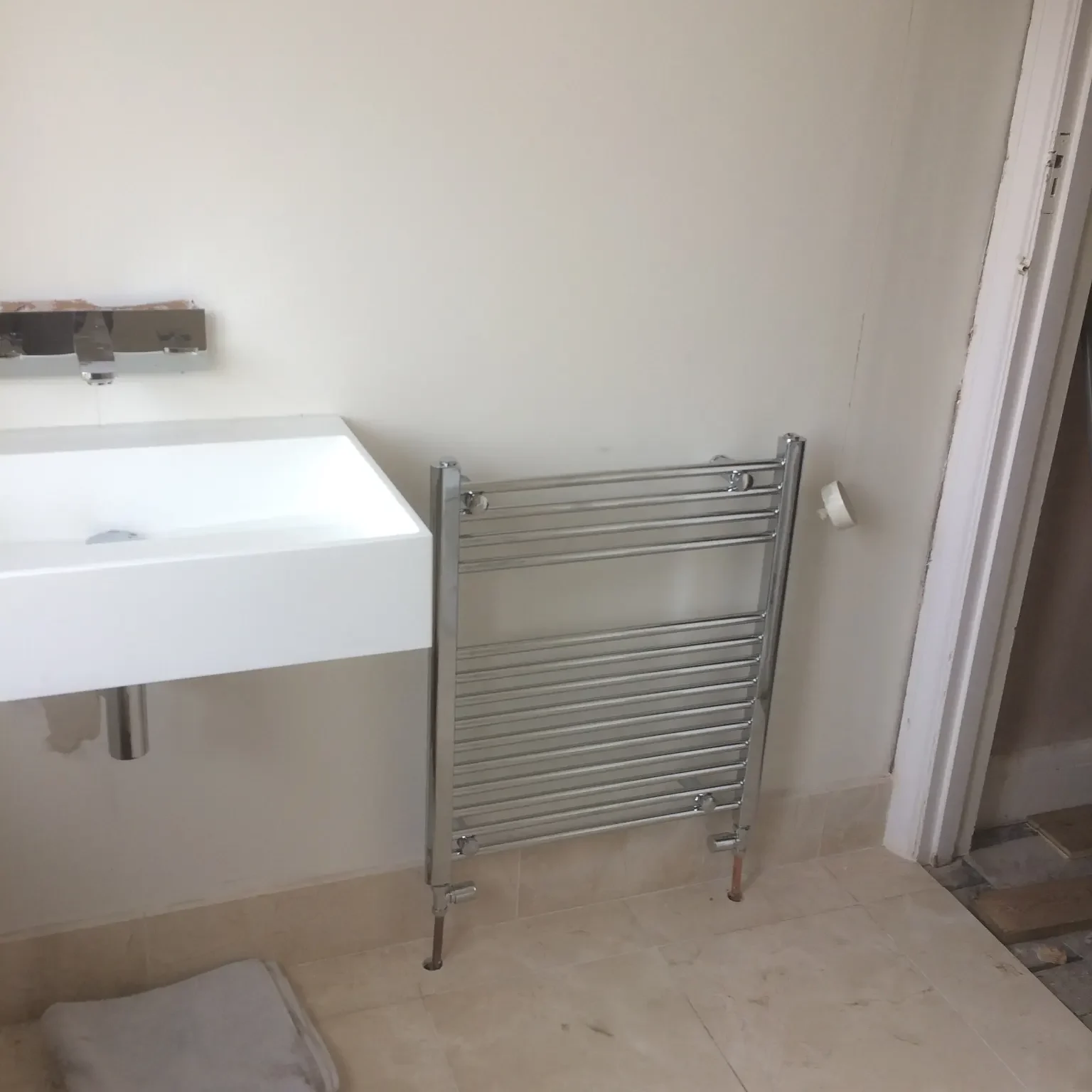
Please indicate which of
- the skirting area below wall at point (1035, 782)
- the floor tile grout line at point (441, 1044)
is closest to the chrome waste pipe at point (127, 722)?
the floor tile grout line at point (441, 1044)

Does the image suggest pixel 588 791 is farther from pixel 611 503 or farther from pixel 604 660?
pixel 611 503

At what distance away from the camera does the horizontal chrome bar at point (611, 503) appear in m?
1.58

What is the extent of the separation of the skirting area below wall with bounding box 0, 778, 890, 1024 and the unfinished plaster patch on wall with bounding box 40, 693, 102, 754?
0.30 m

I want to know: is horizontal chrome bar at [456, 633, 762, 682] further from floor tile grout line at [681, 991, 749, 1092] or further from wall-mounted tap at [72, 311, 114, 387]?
wall-mounted tap at [72, 311, 114, 387]

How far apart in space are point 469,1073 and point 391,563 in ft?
2.87

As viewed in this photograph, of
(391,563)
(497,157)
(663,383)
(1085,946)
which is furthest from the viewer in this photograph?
(1085,946)

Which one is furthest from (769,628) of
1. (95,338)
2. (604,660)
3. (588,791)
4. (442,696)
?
(95,338)

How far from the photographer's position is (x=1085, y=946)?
76.1 inches

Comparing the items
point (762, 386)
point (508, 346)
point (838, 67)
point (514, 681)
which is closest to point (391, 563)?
point (508, 346)

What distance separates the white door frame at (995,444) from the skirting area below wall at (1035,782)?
0.46 feet

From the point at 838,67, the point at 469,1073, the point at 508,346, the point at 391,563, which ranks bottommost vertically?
the point at 469,1073

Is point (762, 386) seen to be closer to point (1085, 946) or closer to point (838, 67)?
point (838, 67)

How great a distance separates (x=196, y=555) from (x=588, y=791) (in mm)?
918

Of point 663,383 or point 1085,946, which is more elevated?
point 663,383
